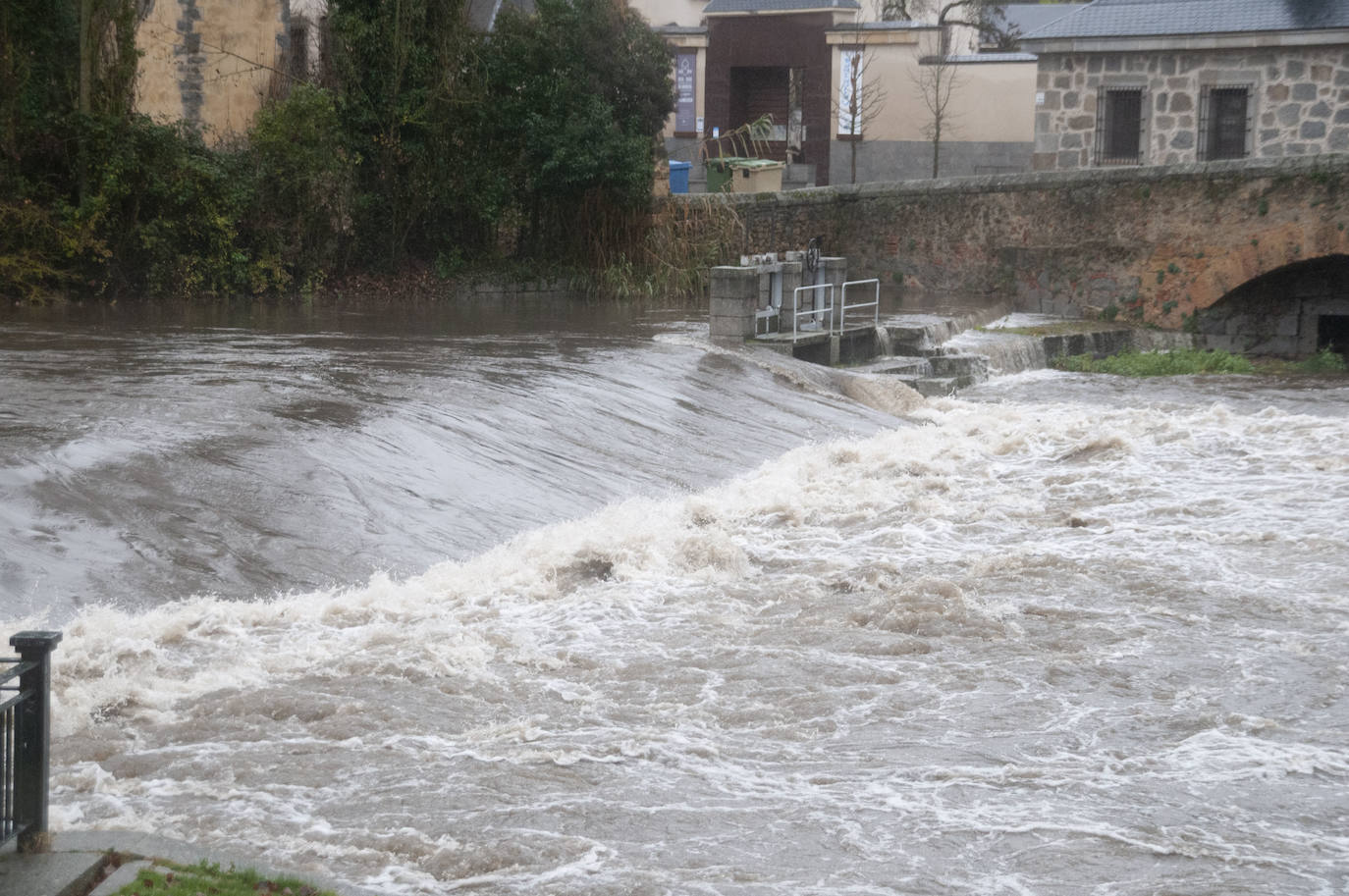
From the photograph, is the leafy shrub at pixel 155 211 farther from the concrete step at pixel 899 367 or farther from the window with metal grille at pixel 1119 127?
the window with metal grille at pixel 1119 127

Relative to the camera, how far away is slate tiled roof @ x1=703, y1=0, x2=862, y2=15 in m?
33.7

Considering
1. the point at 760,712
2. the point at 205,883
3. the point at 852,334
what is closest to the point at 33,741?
the point at 205,883

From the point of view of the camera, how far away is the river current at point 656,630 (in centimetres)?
595

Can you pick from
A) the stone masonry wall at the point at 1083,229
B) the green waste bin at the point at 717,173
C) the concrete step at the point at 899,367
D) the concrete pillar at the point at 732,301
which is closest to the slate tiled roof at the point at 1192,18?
the stone masonry wall at the point at 1083,229

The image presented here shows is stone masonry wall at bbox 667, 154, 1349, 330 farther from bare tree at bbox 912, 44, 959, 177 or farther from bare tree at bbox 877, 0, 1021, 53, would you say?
bare tree at bbox 877, 0, 1021, 53

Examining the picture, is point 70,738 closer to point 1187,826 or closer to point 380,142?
point 1187,826

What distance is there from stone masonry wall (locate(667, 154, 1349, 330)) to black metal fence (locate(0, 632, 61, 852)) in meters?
20.3

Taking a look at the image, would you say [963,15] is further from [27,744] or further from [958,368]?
[27,744]

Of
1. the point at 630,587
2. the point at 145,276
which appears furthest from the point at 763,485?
the point at 145,276

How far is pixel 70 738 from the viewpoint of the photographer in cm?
657

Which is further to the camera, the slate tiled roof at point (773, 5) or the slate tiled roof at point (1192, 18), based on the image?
the slate tiled roof at point (773, 5)

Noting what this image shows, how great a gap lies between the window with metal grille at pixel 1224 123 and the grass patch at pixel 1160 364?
4.76 metres

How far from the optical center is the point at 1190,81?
24.4 meters

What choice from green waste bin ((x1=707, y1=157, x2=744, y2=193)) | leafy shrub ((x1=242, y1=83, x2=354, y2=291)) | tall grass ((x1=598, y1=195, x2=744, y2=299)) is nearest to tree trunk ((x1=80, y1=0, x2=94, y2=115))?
leafy shrub ((x1=242, y1=83, x2=354, y2=291))
